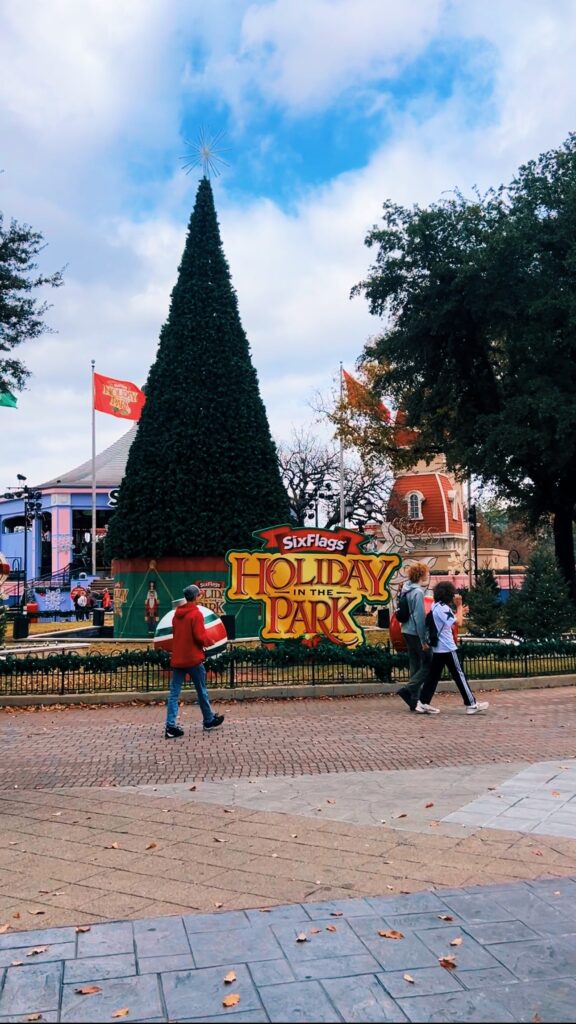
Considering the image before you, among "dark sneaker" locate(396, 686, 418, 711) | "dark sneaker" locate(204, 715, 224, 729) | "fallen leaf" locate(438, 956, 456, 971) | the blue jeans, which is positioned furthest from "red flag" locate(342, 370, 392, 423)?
"fallen leaf" locate(438, 956, 456, 971)

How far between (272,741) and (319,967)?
19.1 feet

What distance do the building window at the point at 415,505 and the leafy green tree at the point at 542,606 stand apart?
38747mm

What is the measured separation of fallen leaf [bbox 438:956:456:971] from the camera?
12.4ft

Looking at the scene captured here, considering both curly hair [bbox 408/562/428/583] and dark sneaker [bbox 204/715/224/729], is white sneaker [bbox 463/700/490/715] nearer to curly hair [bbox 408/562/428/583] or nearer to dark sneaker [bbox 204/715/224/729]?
curly hair [bbox 408/562/428/583]

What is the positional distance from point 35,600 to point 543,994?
1563 inches

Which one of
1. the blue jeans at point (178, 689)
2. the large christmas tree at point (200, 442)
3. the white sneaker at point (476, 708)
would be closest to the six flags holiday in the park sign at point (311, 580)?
the white sneaker at point (476, 708)

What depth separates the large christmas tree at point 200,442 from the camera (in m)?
21.8

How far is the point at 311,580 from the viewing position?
15719 millimetres

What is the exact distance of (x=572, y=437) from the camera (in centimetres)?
2745

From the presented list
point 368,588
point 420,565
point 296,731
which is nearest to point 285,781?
point 296,731

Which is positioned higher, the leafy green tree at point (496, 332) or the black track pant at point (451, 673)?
the leafy green tree at point (496, 332)

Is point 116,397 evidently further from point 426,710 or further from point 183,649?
point 183,649

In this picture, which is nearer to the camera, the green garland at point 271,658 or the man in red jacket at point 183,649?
the man in red jacket at point 183,649

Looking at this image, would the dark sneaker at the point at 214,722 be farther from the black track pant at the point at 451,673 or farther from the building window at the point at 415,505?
the building window at the point at 415,505
